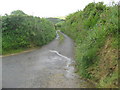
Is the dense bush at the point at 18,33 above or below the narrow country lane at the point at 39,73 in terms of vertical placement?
above

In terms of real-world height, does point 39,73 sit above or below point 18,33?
below

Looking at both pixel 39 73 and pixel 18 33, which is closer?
pixel 39 73

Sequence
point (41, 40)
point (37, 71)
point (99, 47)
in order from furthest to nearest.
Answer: point (41, 40) → point (37, 71) → point (99, 47)

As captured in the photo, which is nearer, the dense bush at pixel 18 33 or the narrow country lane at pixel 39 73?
the narrow country lane at pixel 39 73

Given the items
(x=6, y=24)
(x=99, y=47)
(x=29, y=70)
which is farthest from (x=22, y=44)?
(x=99, y=47)

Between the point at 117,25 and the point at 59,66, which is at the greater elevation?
the point at 117,25

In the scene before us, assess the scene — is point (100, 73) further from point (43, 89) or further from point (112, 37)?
point (43, 89)

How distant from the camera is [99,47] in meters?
8.17

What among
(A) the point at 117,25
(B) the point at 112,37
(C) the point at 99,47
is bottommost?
(C) the point at 99,47

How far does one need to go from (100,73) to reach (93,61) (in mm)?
1029

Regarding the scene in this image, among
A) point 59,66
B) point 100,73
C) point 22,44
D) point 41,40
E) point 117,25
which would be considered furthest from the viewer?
point 41,40

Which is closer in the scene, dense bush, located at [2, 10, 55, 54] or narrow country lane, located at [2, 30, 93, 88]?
narrow country lane, located at [2, 30, 93, 88]

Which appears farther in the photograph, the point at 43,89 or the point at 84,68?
the point at 84,68

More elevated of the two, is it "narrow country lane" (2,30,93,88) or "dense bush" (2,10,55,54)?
"dense bush" (2,10,55,54)
